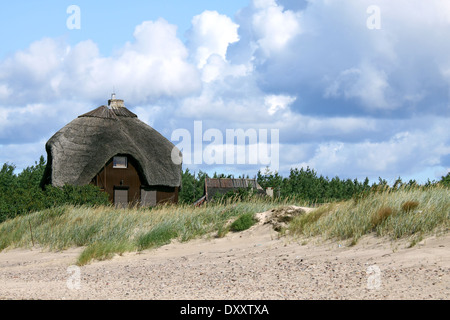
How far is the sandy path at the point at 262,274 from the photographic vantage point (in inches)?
317

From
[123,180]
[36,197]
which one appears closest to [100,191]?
[123,180]

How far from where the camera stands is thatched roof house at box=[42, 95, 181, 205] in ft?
117

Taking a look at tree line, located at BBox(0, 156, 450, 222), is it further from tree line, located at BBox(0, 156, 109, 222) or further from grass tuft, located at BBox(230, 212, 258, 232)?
grass tuft, located at BBox(230, 212, 258, 232)

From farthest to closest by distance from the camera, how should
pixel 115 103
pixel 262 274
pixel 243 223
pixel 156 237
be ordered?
pixel 115 103, pixel 243 223, pixel 156 237, pixel 262 274

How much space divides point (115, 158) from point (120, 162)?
450 millimetres

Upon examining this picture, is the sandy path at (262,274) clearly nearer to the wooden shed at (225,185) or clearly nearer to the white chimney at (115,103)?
the wooden shed at (225,185)

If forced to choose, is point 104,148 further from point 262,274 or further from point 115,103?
point 262,274

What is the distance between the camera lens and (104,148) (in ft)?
119

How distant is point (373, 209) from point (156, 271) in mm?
4962

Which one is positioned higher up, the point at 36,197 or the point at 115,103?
the point at 115,103

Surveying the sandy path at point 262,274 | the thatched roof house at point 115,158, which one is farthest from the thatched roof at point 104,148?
the sandy path at point 262,274
